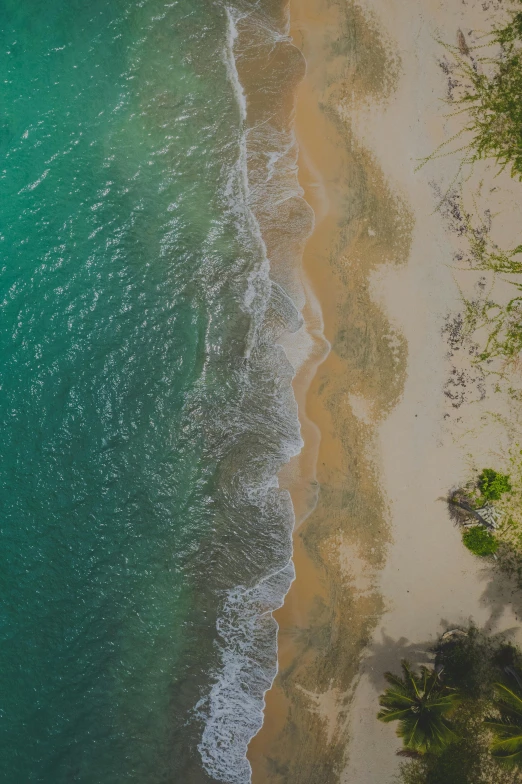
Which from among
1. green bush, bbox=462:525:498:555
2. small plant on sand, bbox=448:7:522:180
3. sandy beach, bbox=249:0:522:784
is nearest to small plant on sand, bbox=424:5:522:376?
small plant on sand, bbox=448:7:522:180

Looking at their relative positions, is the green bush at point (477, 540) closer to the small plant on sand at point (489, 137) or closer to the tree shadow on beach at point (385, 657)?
the tree shadow on beach at point (385, 657)

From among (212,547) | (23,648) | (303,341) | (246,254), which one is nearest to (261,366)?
(303,341)

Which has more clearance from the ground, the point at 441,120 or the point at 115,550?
the point at 441,120

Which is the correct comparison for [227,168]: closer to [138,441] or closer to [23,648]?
[138,441]

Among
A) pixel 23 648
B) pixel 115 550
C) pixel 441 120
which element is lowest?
pixel 23 648

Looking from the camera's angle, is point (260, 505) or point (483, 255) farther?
point (483, 255)

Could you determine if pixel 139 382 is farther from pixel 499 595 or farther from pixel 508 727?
pixel 508 727

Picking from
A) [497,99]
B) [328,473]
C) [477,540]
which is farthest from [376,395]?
[497,99]
